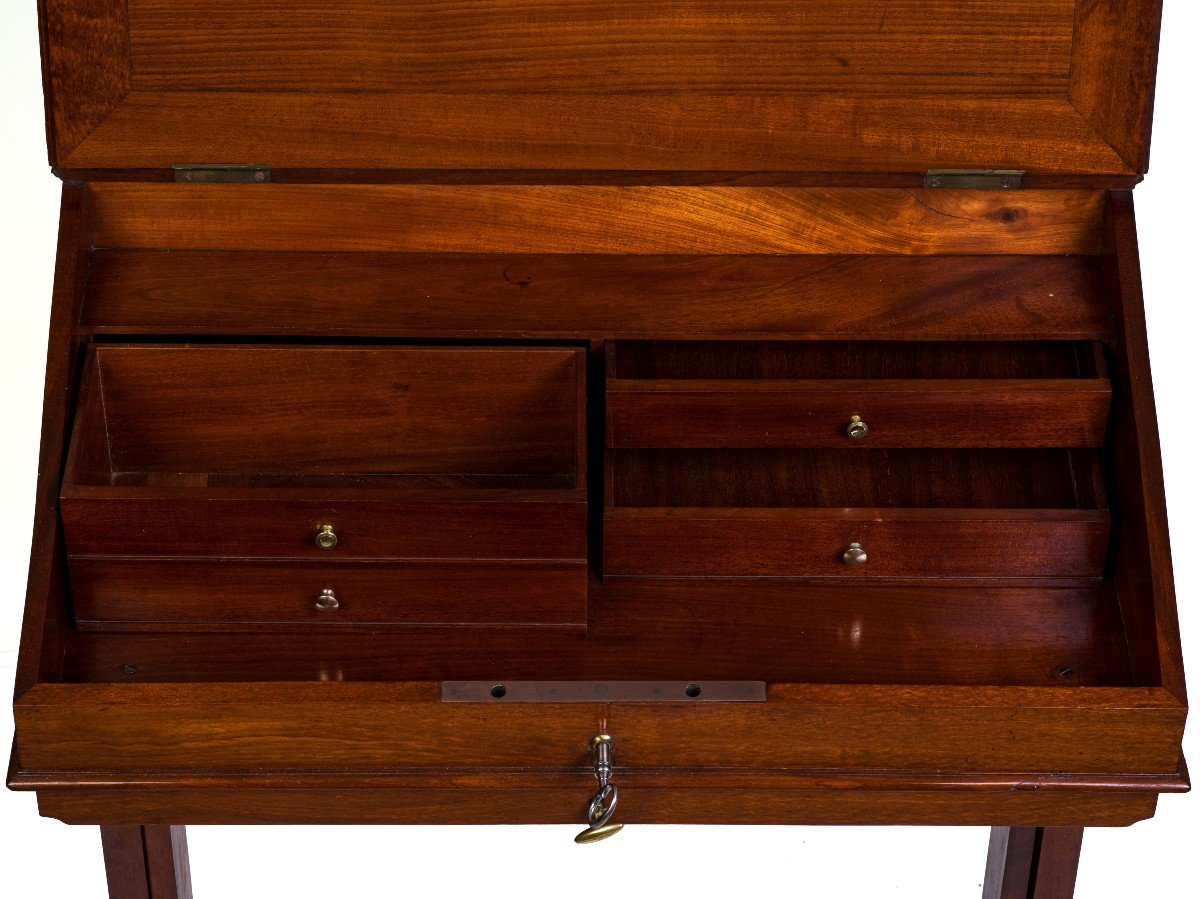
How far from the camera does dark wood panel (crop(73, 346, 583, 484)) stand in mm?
2201

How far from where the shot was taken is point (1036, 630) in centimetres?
206

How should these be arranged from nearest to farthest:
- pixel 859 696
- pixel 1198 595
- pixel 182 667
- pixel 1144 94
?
pixel 859 696 < pixel 182 667 < pixel 1144 94 < pixel 1198 595

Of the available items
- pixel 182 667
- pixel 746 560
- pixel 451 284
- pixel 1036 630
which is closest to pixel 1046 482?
pixel 1036 630

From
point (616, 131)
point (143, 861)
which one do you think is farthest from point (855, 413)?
point (143, 861)

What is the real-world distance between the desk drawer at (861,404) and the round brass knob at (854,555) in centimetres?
13

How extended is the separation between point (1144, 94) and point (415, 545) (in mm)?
1079

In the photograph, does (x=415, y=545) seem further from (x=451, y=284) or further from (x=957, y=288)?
(x=957, y=288)

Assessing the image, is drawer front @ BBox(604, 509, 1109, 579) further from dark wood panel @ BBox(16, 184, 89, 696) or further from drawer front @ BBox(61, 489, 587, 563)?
dark wood panel @ BBox(16, 184, 89, 696)

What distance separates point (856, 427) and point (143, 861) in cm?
115

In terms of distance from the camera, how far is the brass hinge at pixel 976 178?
2.21 metres

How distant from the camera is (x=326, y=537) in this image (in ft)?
6.63

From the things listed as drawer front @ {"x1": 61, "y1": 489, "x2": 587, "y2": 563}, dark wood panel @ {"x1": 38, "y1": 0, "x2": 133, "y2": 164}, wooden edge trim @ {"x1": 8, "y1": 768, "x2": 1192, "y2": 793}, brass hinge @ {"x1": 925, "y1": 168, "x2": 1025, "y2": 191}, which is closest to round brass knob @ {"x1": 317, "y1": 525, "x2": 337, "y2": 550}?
drawer front @ {"x1": 61, "y1": 489, "x2": 587, "y2": 563}

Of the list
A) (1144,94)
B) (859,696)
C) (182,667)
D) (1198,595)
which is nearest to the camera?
(859,696)

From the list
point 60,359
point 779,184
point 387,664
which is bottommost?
point 387,664
